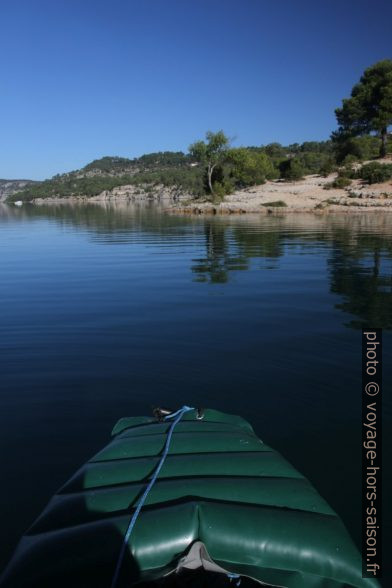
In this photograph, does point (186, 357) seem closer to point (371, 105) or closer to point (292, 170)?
point (371, 105)

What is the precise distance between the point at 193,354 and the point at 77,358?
228 centimetres

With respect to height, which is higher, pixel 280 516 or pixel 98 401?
pixel 280 516

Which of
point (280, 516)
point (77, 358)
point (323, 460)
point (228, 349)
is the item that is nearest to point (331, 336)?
point (228, 349)

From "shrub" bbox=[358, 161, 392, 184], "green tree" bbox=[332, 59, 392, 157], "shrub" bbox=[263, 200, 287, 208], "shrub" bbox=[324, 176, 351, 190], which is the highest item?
"green tree" bbox=[332, 59, 392, 157]

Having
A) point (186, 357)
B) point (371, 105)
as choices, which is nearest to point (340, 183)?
point (371, 105)

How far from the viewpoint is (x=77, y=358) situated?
8.64 m

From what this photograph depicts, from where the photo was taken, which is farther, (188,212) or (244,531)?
(188,212)

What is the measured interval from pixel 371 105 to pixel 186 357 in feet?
247

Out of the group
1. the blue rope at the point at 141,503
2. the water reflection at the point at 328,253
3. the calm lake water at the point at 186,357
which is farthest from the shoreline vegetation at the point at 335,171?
the blue rope at the point at 141,503

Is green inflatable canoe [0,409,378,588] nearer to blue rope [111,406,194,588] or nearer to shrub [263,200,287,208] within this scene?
blue rope [111,406,194,588]

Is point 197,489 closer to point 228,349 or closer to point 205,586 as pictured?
point 205,586

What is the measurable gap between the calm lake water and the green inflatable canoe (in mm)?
1166

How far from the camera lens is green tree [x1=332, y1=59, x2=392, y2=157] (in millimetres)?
66875

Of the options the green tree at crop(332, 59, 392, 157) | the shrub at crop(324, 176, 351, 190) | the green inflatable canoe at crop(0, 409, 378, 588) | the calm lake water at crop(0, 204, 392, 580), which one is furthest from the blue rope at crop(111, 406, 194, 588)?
the green tree at crop(332, 59, 392, 157)
